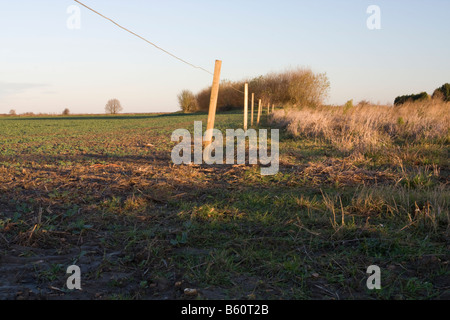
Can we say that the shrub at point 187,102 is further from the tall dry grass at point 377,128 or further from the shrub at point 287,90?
the tall dry grass at point 377,128

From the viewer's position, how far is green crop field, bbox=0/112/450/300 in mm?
3047

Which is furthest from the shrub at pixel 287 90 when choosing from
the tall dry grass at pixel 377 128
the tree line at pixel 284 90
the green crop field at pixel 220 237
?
the green crop field at pixel 220 237

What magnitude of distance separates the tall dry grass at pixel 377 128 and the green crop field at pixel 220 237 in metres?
4.09

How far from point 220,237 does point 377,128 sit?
37.0 ft

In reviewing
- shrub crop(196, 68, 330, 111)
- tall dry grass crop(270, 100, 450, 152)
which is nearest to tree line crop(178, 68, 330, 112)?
shrub crop(196, 68, 330, 111)

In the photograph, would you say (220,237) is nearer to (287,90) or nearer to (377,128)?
(377,128)

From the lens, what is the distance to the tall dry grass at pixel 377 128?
11.2m

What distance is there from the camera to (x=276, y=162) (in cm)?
895

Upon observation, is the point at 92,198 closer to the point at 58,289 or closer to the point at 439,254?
the point at 58,289

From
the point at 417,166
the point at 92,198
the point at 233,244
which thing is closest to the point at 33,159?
the point at 92,198

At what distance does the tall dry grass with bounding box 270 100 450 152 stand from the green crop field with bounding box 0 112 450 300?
4.09m

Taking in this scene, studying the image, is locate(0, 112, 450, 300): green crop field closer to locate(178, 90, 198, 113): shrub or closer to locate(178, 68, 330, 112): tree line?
locate(178, 68, 330, 112): tree line

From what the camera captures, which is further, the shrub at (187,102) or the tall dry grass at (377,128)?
the shrub at (187,102)

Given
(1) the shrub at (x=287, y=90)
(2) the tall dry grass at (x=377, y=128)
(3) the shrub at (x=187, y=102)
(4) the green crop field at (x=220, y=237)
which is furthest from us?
(3) the shrub at (x=187, y=102)
